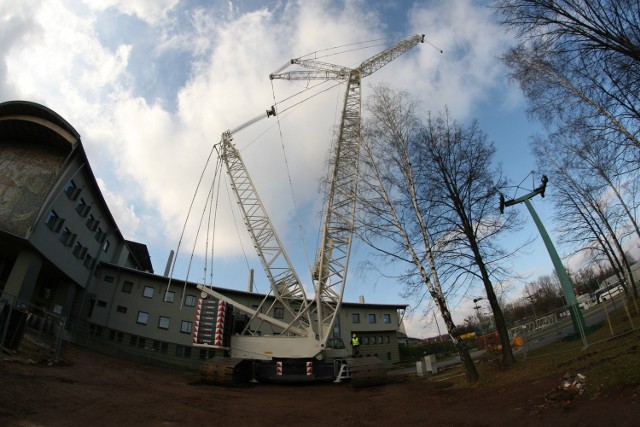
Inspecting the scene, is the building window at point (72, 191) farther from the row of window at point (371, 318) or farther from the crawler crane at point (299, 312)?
the row of window at point (371, 318)

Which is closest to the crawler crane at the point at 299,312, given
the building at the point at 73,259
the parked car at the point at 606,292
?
the building at the point at 73,259

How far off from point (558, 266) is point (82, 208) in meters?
33.8

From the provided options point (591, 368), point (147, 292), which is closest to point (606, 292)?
point (591, 368)

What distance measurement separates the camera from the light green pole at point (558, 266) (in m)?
12.7

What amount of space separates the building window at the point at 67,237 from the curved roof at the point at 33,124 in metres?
6.85

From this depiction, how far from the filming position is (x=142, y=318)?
33656mm

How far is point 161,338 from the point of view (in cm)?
3334

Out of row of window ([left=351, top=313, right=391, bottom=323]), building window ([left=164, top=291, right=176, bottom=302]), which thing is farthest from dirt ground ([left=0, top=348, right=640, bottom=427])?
row of window ([left=351, top=313, right=391, bottom=323])

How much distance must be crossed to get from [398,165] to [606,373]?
9930 millimetres

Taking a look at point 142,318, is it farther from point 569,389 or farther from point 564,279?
point 569,389

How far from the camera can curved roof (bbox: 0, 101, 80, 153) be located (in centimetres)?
2497

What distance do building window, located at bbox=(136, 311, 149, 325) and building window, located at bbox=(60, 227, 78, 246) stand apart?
943 cm

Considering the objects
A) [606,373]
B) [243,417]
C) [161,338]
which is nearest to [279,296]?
[161,338]

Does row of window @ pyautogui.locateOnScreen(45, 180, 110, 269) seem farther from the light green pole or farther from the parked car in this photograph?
the parked car
